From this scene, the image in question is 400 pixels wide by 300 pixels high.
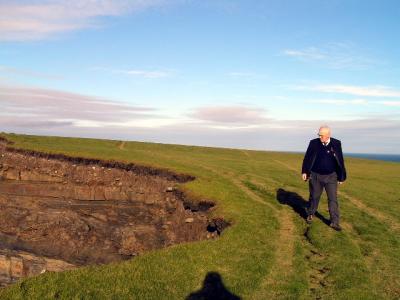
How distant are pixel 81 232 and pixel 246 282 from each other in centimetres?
1490

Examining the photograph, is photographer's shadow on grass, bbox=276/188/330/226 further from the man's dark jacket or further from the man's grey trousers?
the man's dark jacket

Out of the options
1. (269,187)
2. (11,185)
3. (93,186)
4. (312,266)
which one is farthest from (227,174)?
(312,266)

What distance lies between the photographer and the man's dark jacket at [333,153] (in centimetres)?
1877

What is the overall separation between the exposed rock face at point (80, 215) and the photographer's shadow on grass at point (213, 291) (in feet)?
25.9

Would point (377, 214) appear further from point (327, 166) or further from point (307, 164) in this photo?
point (307, 164)

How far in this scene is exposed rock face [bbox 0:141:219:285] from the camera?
20297 mm

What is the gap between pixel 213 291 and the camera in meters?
12.3

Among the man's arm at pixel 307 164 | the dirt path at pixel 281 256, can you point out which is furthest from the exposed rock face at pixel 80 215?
the man's arm at pixel 307 164

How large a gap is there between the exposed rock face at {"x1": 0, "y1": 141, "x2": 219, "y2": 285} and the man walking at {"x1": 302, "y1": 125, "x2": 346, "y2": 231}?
6.92 metres

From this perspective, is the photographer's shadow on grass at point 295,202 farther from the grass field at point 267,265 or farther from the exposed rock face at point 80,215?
the exposed rock face at point 80,215

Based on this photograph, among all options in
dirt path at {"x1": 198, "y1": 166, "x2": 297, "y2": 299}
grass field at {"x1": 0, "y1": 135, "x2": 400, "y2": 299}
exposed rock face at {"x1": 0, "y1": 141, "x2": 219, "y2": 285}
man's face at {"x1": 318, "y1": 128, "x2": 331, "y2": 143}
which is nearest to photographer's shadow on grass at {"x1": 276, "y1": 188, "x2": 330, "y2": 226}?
grass field at {"x1": 0, "y1": 135, "x2": 400, "y2": 299}

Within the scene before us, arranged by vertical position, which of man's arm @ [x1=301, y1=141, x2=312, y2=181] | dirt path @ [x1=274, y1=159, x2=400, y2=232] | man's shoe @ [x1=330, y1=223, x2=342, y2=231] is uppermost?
man's arm @ [x1=301, y1=141, x2=312, y2=181]

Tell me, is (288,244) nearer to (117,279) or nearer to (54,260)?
(117,279)

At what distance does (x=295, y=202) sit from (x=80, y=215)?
14.8 m
